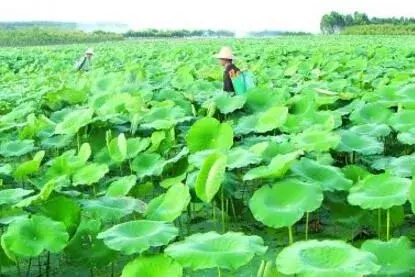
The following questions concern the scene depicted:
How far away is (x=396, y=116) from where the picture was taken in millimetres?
3600

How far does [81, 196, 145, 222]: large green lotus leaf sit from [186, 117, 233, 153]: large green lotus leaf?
0.68 meters

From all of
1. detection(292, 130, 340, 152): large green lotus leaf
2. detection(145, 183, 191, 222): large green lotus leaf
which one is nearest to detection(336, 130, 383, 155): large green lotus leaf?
detection(292, 130, 340, 152): large green lotus leaf

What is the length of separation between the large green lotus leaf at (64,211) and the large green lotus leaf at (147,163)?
2.14 ft

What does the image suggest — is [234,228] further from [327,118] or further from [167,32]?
[167,32]

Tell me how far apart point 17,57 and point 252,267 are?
1494 cm

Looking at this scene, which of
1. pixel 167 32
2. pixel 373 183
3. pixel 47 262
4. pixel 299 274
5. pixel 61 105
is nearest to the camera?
pixel 299 274

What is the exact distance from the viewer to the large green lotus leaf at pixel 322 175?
106 inches

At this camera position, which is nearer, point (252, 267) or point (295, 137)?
point (252, 267)

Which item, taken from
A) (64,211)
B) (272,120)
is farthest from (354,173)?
(64,211)

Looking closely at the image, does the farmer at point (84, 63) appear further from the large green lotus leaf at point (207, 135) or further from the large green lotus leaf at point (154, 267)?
the large green lotus leaf at point (154, 267)

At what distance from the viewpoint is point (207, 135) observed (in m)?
3.34

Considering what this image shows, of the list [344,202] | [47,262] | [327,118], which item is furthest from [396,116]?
[47,262]

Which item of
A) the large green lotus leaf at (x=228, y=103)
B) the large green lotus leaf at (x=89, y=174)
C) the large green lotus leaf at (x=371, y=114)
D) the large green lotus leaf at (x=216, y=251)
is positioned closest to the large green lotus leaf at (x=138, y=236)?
the large green lotus leaf at (x=216, y=251)

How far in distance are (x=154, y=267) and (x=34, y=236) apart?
51cm
